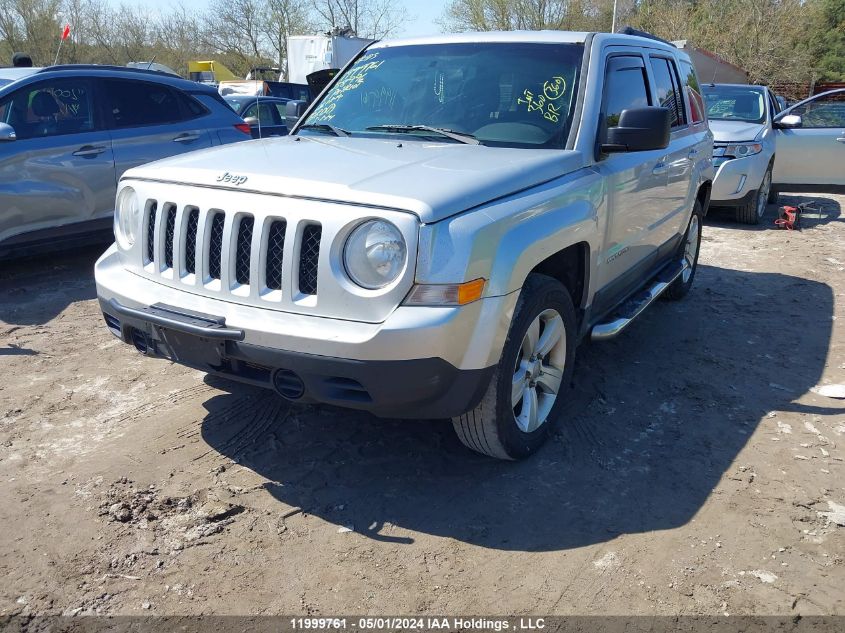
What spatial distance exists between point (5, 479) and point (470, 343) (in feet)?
7.18

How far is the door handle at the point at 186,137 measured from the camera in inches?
276

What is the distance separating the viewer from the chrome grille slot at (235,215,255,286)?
9.48 feet

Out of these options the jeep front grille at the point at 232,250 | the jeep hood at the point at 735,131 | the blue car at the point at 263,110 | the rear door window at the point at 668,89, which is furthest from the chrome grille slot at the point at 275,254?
the jeep hood at the point at 735,131

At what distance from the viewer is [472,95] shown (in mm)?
3840

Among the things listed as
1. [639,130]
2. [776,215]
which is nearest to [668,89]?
[639,130]

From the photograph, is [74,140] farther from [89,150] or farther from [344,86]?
[344,86]

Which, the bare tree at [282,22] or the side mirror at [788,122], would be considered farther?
the bare tree at [282,22]

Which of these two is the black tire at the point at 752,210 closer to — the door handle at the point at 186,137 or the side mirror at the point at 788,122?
the side mirror at the point at 788,122

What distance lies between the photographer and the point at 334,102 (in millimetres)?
4348

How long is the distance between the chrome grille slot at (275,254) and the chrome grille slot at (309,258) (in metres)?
0.11

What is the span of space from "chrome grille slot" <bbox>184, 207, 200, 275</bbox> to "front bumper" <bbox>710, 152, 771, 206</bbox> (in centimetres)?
755

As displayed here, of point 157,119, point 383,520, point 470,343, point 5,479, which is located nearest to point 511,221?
point 470,343

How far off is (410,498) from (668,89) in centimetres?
350

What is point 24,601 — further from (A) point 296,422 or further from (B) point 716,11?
(B) point 716,11
